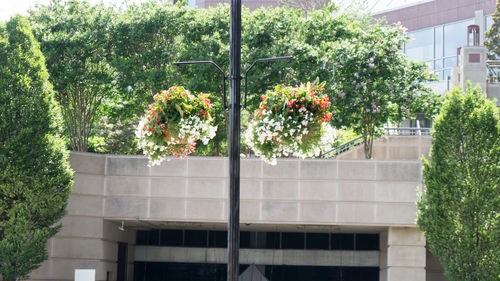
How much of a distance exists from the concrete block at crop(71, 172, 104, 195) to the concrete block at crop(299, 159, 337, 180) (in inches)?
332

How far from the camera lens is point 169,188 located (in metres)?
28.6

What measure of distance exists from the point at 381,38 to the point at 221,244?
41.6 ft

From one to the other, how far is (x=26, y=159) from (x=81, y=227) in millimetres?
5663

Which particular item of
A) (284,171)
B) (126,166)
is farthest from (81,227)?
(284,171)

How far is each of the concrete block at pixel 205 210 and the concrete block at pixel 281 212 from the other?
5.96 ft

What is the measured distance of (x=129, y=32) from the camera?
31.2 metres

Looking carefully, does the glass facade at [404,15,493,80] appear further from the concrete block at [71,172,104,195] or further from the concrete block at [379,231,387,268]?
the concrete block at [71,172,104,195]

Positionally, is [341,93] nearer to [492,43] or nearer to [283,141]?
[283,141]

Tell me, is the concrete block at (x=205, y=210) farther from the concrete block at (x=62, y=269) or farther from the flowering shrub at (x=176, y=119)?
the flowering shrub at (x=176, y=119)

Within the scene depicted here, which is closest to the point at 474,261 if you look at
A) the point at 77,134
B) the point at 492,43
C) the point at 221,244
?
the point at 221,244

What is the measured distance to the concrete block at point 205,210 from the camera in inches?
1123

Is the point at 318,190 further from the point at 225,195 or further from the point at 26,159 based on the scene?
the point at 26,159

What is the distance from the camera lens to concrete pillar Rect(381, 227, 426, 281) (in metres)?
28.2

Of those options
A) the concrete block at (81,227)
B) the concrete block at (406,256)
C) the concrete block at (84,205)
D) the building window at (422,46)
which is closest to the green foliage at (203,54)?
the concrete block at (84,205)
